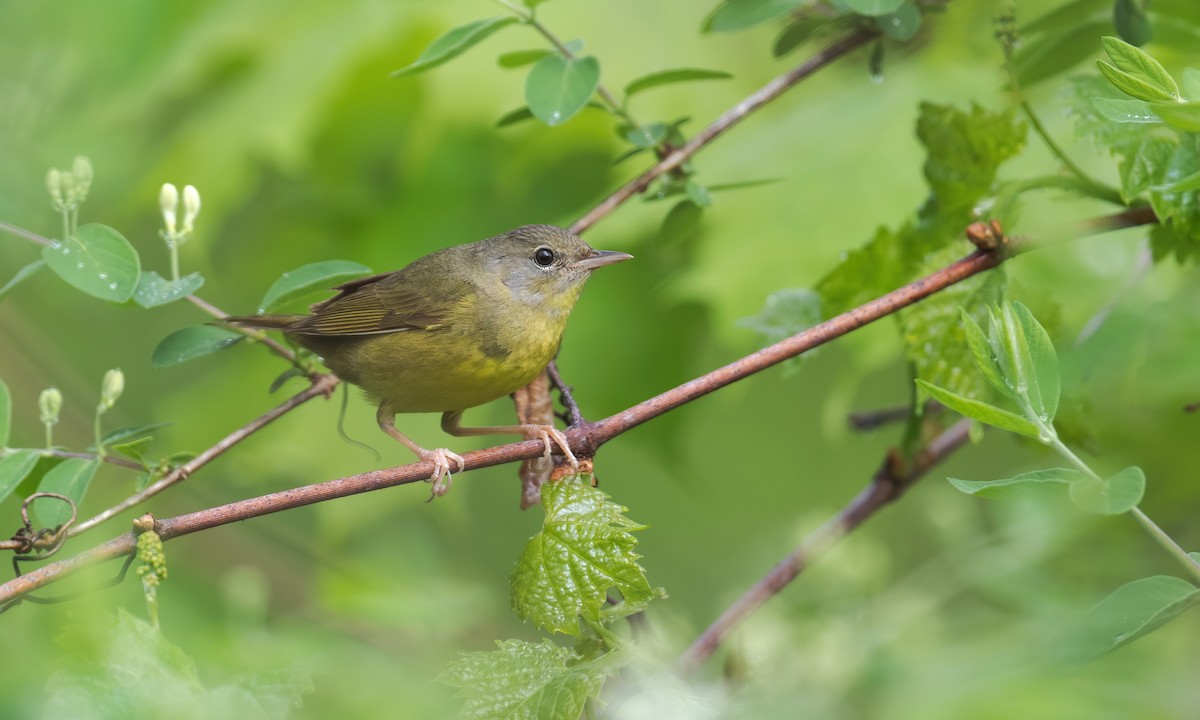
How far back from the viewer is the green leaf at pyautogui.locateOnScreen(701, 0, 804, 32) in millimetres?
2635

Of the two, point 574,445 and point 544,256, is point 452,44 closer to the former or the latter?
point 574,445

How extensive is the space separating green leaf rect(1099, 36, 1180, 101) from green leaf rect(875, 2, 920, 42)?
118 centimetres

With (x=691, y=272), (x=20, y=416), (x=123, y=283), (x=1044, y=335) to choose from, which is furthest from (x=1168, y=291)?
(x=20, y=416)

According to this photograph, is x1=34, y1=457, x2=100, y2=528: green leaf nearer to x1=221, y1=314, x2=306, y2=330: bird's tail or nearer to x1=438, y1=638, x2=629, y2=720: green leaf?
x1=221, y1=314, x2=306, y2=330: bird's tail

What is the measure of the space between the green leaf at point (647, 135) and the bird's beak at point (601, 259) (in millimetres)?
669

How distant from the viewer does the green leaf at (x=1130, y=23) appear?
101 inches

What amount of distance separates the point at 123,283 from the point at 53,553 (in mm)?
552

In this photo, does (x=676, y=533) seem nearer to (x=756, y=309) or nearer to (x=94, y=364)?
(x=756, y=309)

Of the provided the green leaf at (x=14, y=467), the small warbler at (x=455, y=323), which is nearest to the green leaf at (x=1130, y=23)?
the small warbler at (x=455, y=323)

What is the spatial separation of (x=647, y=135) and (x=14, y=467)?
5.19 feet

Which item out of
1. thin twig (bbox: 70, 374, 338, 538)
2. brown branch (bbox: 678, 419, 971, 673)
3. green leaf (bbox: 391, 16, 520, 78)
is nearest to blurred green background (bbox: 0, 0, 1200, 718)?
brown branch (bbox: 678, 419, 971, 673)

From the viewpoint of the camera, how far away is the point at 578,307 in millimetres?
3980

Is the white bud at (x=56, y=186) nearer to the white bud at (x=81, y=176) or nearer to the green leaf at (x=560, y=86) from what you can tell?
the white bud at (x=81, y=176)

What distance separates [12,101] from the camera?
4.36m
